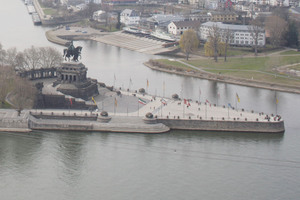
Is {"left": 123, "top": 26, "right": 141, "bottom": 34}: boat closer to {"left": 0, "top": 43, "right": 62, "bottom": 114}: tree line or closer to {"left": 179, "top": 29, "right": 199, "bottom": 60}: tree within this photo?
{"left": 179, "top": 29, "right": 199, "bottom": 60}: tree

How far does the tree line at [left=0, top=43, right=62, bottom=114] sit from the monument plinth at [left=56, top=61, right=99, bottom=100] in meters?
4.67

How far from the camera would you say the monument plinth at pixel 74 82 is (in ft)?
254

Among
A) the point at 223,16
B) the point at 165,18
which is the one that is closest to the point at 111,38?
the point at 165,18

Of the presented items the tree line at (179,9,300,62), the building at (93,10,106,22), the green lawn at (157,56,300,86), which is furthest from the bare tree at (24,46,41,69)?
the building at (93,10,106,22)

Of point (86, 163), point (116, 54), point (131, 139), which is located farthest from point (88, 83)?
point (116, 54)

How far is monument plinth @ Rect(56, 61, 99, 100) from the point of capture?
77.6m

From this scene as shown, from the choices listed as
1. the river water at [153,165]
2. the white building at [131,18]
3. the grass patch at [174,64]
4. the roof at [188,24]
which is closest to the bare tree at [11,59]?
the river water at [153,165]

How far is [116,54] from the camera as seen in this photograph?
431 ft

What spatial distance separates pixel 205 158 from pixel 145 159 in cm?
650

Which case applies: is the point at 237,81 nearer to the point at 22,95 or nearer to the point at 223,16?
the point at 22,95

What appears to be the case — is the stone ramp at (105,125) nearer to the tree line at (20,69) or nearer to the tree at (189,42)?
the tree line at (20,69)

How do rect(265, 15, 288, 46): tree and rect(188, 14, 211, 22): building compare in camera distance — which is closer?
rect(265, 15, 288, 46): tree

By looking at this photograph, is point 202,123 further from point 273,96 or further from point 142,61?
point 142,61

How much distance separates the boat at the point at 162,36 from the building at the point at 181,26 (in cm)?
292
